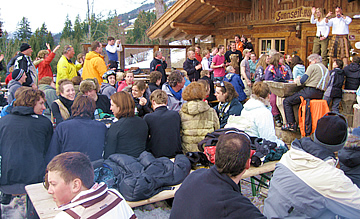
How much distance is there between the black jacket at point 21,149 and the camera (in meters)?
3.46

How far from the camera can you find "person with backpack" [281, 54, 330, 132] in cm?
734

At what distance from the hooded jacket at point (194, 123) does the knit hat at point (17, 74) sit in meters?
3.79

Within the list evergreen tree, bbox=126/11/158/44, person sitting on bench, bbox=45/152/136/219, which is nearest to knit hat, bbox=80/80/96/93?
person sitting on bench, bbox=45/152/136/219

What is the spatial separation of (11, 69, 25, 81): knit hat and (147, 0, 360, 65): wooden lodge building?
6633 mm

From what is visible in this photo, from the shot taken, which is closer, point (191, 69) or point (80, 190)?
point (80, 190)

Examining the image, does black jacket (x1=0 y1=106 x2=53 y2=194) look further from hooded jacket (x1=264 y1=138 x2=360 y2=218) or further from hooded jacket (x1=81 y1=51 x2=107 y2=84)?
hooded jacket (x1=81 y1=51 x2=107 y2=84)

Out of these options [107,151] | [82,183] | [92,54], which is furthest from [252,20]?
[82,183]

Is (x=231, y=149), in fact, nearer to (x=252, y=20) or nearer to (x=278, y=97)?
(x=278, y=97)

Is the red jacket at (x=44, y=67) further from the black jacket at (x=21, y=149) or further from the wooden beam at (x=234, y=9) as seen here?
the wooden beam at (x=234, y=9)

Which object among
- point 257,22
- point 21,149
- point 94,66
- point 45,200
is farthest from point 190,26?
point 45,200

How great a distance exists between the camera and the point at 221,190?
1.94 metres

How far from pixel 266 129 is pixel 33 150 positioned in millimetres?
2861

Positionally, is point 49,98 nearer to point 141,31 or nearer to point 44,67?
point 44,67

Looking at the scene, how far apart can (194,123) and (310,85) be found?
13.8 feet
